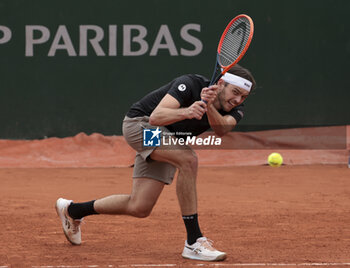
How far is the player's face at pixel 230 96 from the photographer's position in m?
4.24

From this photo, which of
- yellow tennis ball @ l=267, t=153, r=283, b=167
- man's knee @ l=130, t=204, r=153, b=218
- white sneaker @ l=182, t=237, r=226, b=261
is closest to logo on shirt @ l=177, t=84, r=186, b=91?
man's knee @ l=130, t=204, r=153, b=218

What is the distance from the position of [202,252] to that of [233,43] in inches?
52.8

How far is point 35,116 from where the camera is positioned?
1040cm

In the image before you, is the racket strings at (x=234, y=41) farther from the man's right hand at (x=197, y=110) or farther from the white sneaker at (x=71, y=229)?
the white sneaker at (x=71, y=229)

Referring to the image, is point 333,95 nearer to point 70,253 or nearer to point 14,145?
point 14,145

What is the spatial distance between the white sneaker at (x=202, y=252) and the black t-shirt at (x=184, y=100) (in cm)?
69

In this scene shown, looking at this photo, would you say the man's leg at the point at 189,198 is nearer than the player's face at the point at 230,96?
Yes

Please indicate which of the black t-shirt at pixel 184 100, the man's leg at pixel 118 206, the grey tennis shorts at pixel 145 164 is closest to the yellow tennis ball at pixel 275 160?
the black t-shirt at pixel 184 100

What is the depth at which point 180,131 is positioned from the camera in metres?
4.30

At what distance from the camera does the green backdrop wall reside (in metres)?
10.3

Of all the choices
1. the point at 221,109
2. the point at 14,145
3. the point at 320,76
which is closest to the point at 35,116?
the point at 14,145

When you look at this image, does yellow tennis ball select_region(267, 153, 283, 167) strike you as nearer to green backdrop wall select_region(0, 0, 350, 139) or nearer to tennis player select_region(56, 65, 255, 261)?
green backdrop wall select_region(0, 0, 350, 139)

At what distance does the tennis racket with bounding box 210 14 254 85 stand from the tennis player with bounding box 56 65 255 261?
0.22 ft

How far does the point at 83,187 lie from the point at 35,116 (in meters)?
3.14
